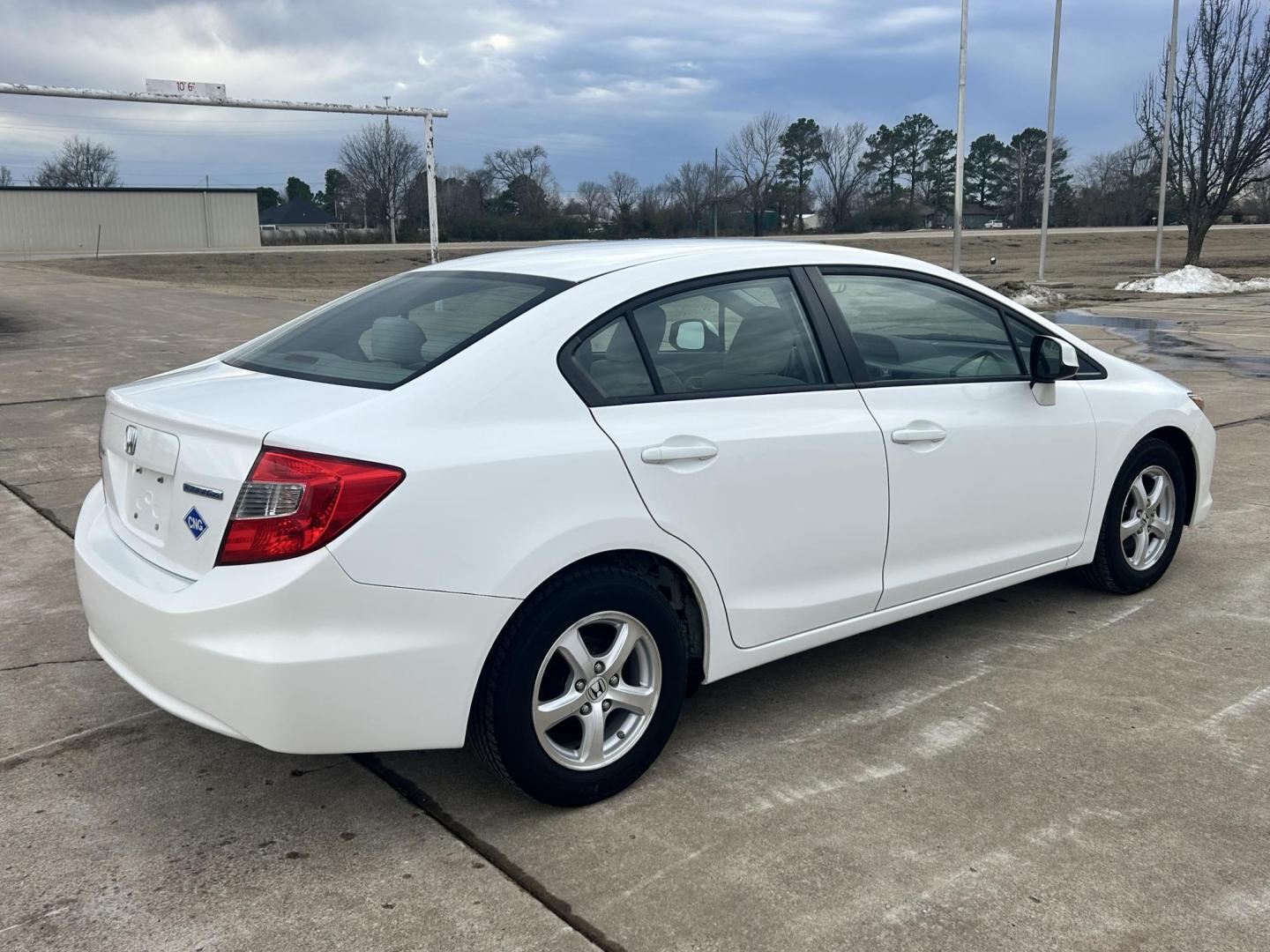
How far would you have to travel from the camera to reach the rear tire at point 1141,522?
466cm

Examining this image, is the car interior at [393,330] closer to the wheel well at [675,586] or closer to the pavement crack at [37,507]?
the wheel well at [675,586]

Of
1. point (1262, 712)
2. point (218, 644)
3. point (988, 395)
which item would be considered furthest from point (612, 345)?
point (1262, 712)

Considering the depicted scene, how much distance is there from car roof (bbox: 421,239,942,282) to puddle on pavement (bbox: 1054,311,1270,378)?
949cm

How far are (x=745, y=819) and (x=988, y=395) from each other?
1.88 m

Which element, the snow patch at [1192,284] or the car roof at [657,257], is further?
the snow patch at [1192,284]

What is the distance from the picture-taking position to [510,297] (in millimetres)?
3328

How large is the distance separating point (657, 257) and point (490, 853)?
72.4 inches

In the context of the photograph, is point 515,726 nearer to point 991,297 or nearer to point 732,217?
point 991,297

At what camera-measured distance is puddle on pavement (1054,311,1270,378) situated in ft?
40.6

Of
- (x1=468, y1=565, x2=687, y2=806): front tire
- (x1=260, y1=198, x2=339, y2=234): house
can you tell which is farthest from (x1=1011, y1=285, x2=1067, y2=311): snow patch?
(x1=260, y1=198, x2=339, y2=234): house

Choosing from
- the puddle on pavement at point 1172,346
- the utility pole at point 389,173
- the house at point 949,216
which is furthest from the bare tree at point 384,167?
the puddle on pavement at point 1172,346

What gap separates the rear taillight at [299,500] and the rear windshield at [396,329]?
35 cm

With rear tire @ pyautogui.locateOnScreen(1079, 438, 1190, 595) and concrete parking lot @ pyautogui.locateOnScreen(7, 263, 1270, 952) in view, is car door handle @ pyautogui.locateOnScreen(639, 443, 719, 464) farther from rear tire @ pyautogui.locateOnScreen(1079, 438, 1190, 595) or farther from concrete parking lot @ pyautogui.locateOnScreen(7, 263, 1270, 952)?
rear tire @ pyautogui.locateOnScreen(1079, 438, 1190, 595)

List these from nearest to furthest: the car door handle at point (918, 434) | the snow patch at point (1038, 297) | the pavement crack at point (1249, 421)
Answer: the car door handle at point (918, 434) → the pavement crack at point (1249, 421) → the snow patch at point (1038, 297)
